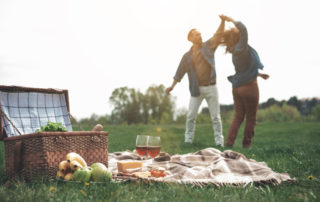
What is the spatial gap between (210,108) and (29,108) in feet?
12.8

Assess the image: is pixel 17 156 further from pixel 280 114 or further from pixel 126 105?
pixel 126 105

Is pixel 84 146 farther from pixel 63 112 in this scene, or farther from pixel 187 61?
pixel 187 61

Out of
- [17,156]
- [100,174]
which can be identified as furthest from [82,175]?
[17,156]

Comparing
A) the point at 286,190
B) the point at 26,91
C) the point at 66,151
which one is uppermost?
the point at 26,91

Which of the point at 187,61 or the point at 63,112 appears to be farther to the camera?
the point at 187,61

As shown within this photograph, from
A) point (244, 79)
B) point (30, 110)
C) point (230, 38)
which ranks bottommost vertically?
point (30, 110)

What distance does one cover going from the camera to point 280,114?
20.0m

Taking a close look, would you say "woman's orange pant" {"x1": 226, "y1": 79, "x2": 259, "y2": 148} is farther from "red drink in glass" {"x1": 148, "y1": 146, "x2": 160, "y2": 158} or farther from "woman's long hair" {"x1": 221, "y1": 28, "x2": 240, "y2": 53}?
"red drink in glass" {"x1": 148, "y1": 146, "x2": 160, "y2": 158}

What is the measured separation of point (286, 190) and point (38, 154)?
2204 mm

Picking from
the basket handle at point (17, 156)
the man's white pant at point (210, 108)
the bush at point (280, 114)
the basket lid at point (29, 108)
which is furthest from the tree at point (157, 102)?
the basket handle at point (17, 156)

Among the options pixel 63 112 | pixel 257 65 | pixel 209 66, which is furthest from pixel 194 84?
pixel 63 112

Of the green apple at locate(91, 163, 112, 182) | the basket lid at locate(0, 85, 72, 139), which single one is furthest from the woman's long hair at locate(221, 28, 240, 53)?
the green apple at locate(91, 163, 112, 182)

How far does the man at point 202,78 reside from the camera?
6.35 metres

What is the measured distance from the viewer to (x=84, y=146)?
3.08 meters
